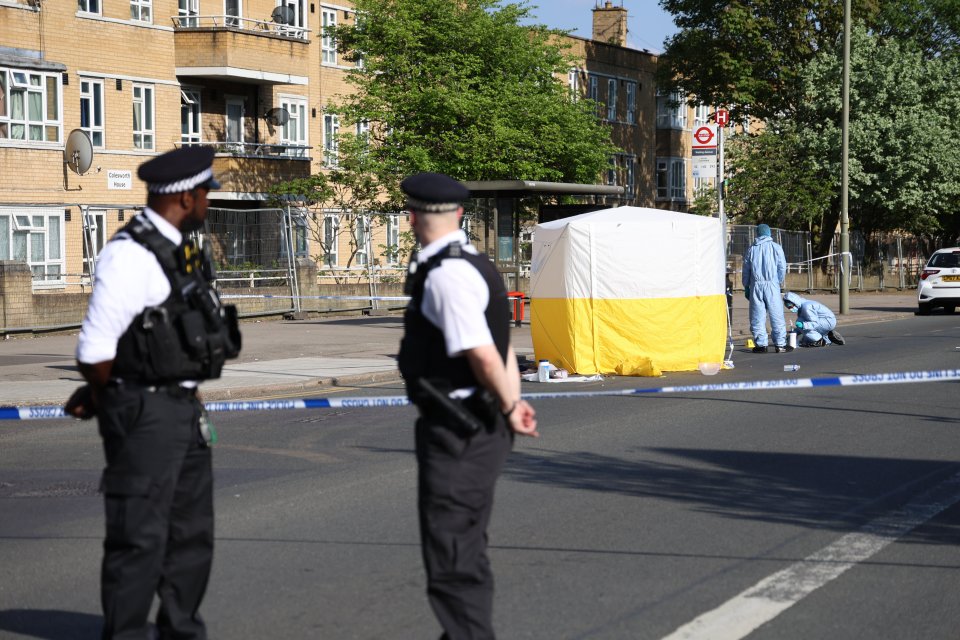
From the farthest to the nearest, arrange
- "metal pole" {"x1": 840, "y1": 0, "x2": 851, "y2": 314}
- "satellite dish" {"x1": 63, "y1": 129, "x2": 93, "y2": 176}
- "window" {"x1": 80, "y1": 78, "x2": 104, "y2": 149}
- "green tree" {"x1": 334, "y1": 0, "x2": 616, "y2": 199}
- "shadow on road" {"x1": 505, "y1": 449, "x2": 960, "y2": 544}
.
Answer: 1. "green tree" {"x1": 334, "y1": 0, "x2": 616, "y2": 199}
2. "window" {"x1": 80, "y1": 78, "x2": 104, "y2": 149}
3. "satellite dish" {"x1": 63, "y1": 129, "x2": 93, "y2": 176}
4. "metal pole" {"x1": 840, "y1": 0, "x2": 851, "y2": 314}
5. "shadow on road" {"x1": 505, "y1": 449, "x2": 960, "y2": 544}

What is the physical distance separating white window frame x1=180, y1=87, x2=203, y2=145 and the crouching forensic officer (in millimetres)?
33032

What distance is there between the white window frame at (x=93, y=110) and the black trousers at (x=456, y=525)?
3108 centimetres

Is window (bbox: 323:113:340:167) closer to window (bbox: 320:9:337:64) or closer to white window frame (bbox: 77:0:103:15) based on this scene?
window (bbox: 320:9:337:64)

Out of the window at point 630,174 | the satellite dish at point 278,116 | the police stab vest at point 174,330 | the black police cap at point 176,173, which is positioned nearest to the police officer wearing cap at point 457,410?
the police stab vest at point 174,330

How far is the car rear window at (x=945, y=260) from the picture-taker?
3209cm

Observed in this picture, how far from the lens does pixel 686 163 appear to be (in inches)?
2472

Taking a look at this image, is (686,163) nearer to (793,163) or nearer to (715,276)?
(793,163)

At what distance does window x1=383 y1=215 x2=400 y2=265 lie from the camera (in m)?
32.2

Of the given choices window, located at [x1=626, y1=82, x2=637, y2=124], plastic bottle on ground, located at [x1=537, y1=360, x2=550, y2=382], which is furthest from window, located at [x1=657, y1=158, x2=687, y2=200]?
plastic bottle on ground, located at [x1=537, y1=360, x2=550, y2=382]

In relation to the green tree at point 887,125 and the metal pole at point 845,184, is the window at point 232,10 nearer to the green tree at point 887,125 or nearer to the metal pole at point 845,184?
the metal pole at point 845,184

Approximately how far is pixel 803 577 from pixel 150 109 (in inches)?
1249

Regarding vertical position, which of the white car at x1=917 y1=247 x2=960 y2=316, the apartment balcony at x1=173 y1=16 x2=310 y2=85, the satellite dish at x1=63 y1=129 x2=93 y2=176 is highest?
the apartment balcony at x1=173 y1=16 x2=310 y2=85

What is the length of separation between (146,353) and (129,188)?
3134 centimetres

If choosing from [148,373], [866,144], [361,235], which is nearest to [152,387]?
[148,373]
